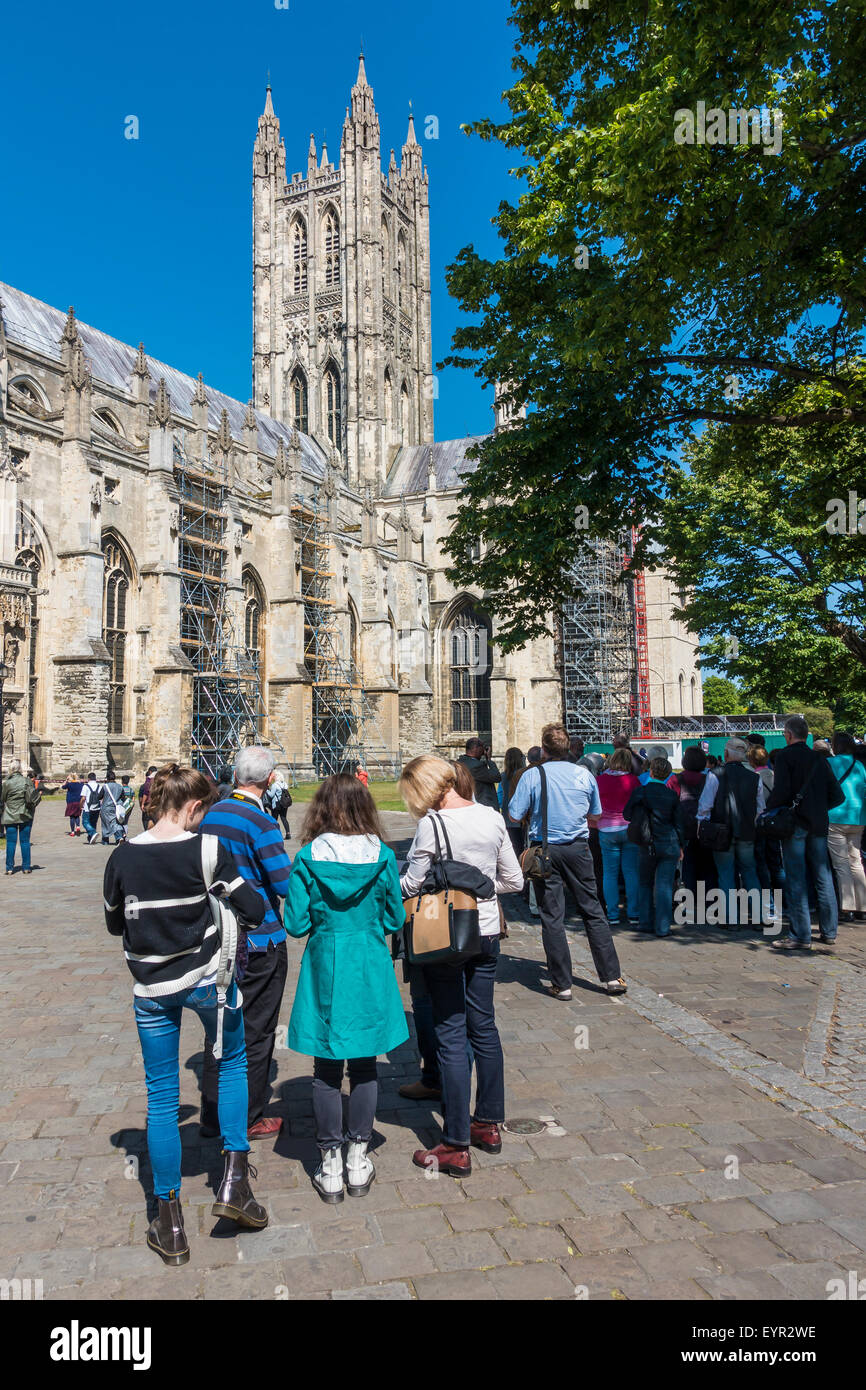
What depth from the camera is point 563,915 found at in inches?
235

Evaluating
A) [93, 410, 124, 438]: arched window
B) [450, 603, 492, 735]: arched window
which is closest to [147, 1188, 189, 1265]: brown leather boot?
[93, 410, 124, 438]: arched window

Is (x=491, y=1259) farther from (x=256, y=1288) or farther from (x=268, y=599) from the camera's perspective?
(x=268, y=599)

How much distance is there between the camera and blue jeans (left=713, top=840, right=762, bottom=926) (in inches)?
321

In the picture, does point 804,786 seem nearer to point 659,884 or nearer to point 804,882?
point 804,882

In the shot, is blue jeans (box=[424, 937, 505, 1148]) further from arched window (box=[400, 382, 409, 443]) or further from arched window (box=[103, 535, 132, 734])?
arched window (box=[400, 382, 409, 443])

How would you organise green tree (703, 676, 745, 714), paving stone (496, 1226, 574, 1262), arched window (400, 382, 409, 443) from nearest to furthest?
paving stone (496, 1226, 574, 1262) < arched window (400, 382, 409, 443) < green tree (703, 676, 745, 714)

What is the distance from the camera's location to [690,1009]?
18.0 feet

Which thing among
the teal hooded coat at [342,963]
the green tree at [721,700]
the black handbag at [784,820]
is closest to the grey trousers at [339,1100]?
the teal hooded coat at [342,963]

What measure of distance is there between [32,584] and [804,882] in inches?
904

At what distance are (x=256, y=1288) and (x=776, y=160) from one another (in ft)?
27.9

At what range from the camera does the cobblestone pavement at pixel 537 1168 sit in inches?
107

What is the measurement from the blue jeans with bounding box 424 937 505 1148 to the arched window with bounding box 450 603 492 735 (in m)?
41.5

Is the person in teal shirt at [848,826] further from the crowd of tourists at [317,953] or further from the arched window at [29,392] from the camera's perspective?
the arched window at [29,392]

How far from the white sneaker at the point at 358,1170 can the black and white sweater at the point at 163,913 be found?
984 millimetres
